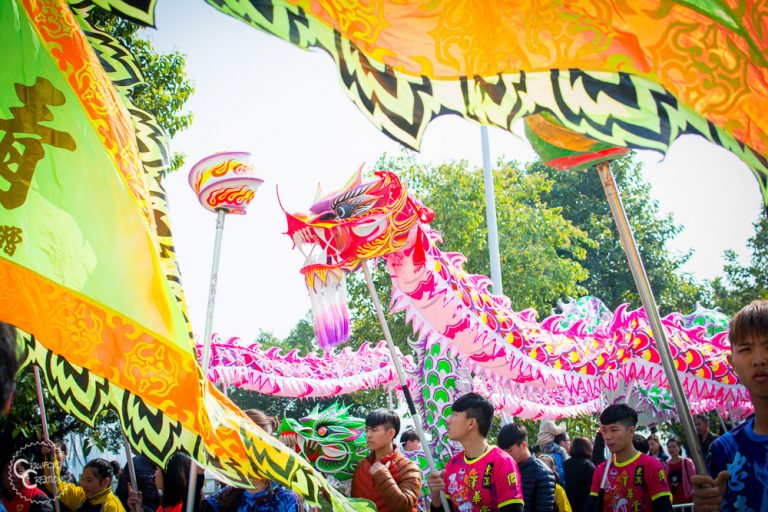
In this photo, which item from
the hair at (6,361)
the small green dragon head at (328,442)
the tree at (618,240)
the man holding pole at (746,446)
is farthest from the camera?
the tree at (618,240)

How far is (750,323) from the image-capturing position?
208cm

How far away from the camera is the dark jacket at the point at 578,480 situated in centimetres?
575

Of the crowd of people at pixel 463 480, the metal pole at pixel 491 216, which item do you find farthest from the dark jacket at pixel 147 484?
the metal pole at pixel 491 216

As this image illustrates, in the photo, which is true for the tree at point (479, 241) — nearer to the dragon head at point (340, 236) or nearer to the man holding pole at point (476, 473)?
the dragon head at point (340, 236)

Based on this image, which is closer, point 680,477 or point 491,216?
point 680,477

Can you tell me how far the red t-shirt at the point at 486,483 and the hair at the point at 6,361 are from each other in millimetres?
2660

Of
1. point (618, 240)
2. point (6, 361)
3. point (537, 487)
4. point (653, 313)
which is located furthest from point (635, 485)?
point (618, 240)

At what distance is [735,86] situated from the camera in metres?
1.52

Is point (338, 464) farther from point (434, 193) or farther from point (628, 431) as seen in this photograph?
point (434, 193)

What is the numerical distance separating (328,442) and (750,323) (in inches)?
114

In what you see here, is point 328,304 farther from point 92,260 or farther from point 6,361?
point 6,361

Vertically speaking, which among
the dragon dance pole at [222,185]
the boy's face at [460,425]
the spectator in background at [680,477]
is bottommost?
the spectator in background at [680,477]

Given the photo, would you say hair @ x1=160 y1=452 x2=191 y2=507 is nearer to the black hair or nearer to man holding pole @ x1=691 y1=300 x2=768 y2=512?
the black hair

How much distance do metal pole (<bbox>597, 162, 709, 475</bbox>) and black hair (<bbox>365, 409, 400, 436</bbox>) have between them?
241 centimetres
